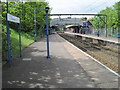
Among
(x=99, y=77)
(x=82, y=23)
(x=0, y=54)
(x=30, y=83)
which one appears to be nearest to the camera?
(x=30, y=83)

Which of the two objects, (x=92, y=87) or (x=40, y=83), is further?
(x=40, y=83)

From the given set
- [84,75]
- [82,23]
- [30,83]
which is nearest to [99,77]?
[84,75]

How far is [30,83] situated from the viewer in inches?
229

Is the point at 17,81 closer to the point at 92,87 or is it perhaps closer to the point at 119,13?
the point at 92,87

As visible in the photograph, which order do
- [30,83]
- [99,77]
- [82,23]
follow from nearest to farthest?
[30,83] → [99,77] → [82,23]

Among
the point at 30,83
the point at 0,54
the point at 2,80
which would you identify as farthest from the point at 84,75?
the point at 0,54

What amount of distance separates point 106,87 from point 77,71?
2.07 m

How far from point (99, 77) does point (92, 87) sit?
4.15 ft

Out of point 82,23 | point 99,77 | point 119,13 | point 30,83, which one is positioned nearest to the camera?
point 30,83

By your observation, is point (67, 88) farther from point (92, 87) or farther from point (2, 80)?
point (2, 80)

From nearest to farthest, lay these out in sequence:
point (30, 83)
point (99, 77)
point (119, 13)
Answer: point (30, 83)
point (99, 77)
point (119, 13)

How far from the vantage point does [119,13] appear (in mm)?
42875

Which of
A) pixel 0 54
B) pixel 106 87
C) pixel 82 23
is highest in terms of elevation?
pixel 82 23

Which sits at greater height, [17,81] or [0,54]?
[0,54]
